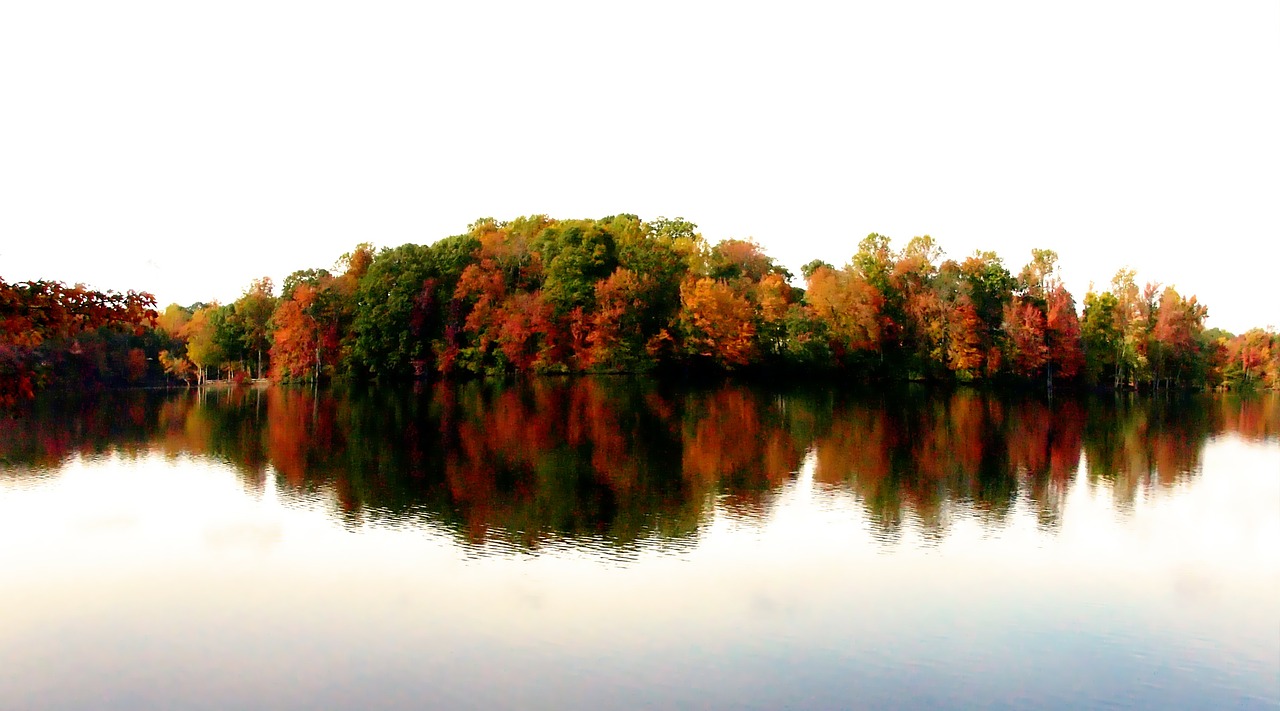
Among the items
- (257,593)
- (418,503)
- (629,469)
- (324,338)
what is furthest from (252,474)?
(324,338)

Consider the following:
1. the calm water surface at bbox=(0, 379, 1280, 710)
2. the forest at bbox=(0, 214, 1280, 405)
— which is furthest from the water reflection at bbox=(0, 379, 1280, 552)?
the forest at bbox=(0, 214, 1280, 405)

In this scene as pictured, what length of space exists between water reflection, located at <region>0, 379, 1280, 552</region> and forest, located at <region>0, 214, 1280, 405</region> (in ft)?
26.2

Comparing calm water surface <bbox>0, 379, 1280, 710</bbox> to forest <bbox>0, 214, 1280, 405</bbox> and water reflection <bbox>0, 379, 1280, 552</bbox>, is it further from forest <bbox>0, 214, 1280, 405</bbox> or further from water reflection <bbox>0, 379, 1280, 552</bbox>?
forest <bbox>0, 214, 1280, 405</bbox>

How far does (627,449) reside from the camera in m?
32.2

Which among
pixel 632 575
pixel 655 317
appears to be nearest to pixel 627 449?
pixel 632 575

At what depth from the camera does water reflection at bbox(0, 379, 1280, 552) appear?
22094 millimetres

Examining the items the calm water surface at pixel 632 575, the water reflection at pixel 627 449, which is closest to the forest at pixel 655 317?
the water reflection at pixel 627 449

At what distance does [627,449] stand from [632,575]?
1572 cm

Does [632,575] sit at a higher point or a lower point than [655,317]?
lower

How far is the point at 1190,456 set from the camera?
33812 millimetres

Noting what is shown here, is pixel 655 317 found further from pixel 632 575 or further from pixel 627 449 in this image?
pixel 632 575

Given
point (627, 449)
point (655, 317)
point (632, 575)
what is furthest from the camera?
point (655, 317)

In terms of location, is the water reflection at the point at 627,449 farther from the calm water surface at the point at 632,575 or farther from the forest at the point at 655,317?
the forest at the point at 655,317

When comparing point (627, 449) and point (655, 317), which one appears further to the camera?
point (655, 317)
